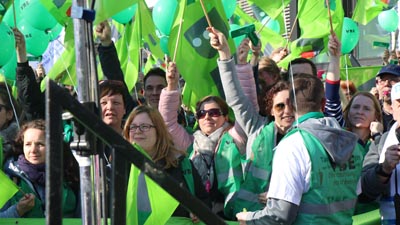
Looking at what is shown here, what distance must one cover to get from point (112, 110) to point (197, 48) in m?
0.94

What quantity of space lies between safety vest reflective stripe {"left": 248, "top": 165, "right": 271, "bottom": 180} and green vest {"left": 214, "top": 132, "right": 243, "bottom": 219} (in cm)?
12

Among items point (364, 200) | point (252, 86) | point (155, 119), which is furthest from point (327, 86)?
point (155, 119)

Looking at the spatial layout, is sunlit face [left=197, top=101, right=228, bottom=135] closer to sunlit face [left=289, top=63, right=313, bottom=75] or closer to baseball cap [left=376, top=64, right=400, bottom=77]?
sunlit face [left=289, top=63, right=313, bottom=75]

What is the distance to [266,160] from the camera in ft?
13.3

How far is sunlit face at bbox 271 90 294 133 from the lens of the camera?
12.9 feet

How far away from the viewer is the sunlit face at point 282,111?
3939 millimetres

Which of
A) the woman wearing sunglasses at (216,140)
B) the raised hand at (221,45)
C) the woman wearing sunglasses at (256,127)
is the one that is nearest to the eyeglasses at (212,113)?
the woman wearing sunglasses at (216,140)

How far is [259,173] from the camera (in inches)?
160

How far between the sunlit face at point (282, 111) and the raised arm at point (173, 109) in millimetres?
855

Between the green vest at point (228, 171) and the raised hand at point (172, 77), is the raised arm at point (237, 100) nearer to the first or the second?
the green vest at point (228, 171)

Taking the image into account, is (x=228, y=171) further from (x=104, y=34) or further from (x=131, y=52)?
(x=131, y=52)

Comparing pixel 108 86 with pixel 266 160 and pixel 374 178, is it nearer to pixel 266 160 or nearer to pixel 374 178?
pixel 266 160

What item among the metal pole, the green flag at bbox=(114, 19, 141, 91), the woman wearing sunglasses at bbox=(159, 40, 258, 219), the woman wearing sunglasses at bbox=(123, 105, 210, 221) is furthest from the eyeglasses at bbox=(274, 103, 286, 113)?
the green flag at bbox=(114, 19, 141, 91)

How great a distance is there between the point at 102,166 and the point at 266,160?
1.81 metres
